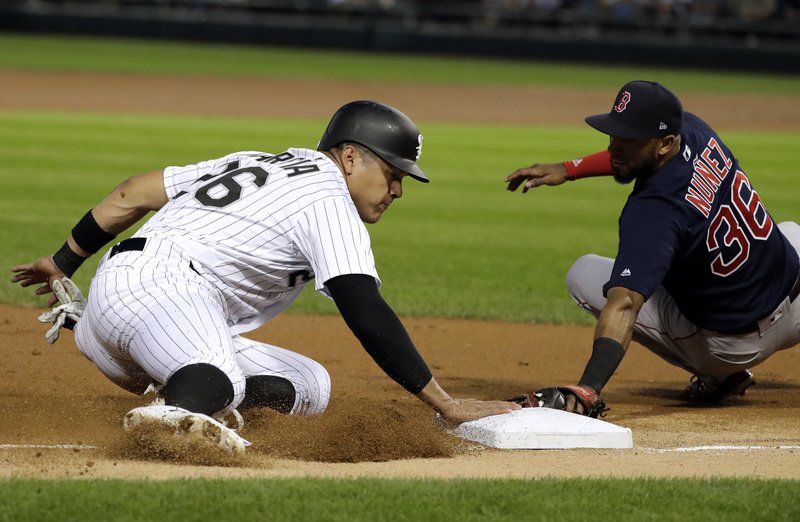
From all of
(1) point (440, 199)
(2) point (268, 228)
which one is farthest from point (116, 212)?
(1) point (440, 199)

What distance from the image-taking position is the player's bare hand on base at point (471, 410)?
3854 millimetres

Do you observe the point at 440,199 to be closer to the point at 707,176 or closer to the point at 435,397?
the point at 707,176

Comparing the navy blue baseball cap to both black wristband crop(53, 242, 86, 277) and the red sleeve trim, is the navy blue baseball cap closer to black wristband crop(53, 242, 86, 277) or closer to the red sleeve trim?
the red sleeve trim

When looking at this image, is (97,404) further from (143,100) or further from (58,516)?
(143,100)

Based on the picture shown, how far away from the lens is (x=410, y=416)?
4.39 meters

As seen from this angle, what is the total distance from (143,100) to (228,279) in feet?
55.8

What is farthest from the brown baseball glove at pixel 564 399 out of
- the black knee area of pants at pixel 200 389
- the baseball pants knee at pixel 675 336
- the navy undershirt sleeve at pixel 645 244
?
the black knee area of pants at pixel 200 389

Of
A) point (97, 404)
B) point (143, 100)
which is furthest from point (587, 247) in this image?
point (143, 100)

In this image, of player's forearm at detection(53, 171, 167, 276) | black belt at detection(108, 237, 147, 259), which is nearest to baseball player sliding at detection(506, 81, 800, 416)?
black belt at detection(108, 237, 147, 259)

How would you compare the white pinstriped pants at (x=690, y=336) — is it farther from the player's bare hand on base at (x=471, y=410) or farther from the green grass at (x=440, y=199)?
the green grass at (x=440, y=199)

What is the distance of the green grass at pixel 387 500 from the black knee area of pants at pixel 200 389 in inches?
15.7

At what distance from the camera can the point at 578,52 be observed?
94.9 feet

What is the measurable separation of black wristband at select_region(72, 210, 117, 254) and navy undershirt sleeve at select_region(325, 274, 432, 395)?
3.72ft

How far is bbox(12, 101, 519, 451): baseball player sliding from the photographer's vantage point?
3697mm
